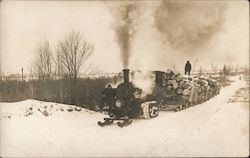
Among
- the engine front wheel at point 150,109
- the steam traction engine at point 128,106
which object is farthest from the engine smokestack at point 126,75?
the engine front wheel at point 150,109

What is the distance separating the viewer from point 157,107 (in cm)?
272

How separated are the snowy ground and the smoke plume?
0.32 m

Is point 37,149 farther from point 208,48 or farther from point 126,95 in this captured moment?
point 208,48

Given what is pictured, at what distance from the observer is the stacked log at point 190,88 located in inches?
107

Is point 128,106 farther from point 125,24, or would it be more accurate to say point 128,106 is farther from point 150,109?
point 125,24

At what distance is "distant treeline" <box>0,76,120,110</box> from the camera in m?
2.71

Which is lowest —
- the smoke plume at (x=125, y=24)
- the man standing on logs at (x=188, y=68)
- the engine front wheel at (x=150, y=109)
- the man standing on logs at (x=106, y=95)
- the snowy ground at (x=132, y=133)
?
the snowy ground at (x=132, y=133)

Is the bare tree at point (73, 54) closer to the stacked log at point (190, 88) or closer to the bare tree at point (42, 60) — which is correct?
the bare tree at point (42, 60)

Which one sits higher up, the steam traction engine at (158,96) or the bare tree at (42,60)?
the bare tree at (42,60)

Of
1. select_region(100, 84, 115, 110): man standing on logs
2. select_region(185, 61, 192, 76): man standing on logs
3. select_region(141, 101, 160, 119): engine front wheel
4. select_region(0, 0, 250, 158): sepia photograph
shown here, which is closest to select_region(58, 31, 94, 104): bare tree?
select_region(0, 0, 250, 158): sepia photograph

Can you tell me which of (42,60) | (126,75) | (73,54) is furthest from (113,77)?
(42,60)

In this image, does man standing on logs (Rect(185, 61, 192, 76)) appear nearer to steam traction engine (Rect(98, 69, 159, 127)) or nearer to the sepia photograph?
the sepia photograph

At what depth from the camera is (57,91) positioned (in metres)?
2.73

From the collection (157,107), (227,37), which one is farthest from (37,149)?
(227,37)
